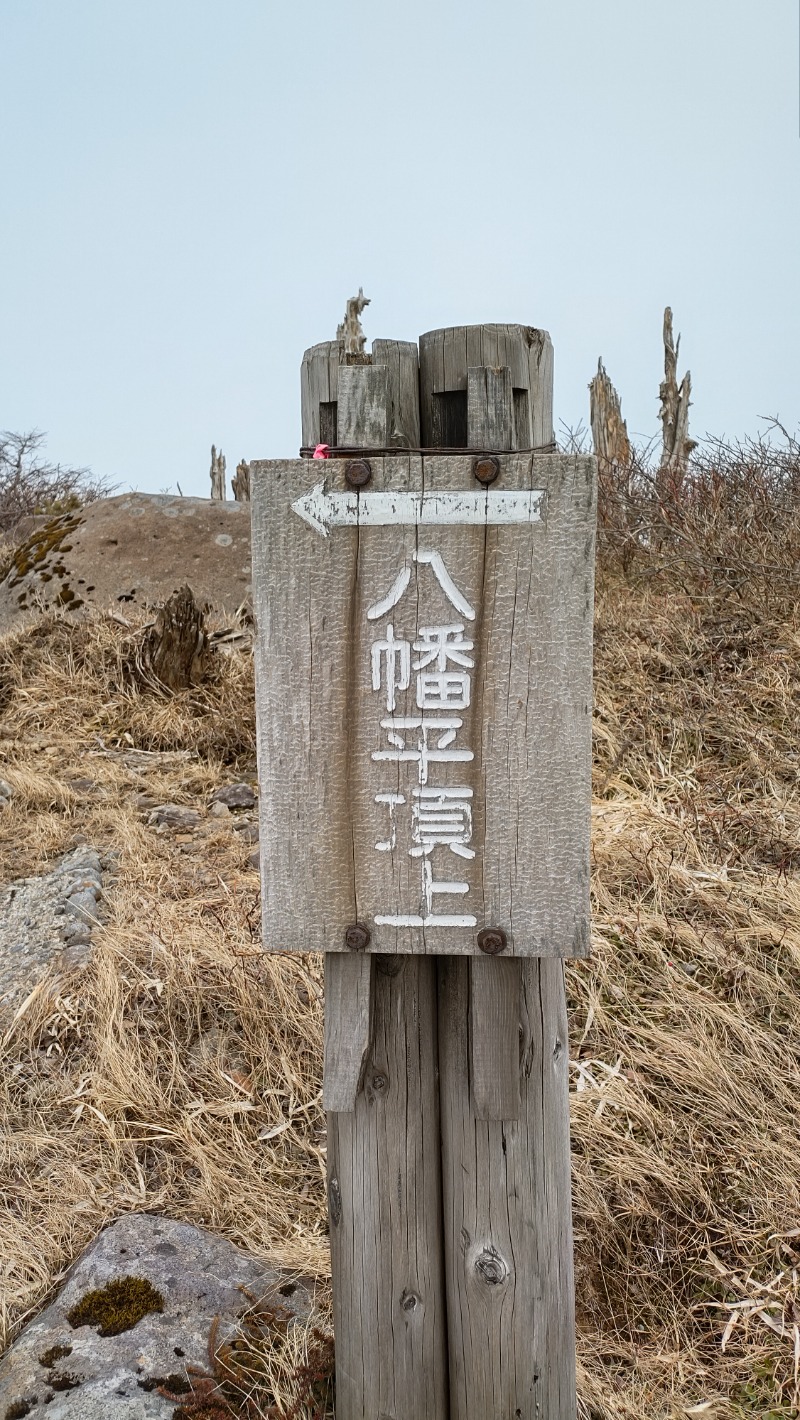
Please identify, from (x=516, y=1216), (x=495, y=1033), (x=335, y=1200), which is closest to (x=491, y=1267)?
(x=516, y=1216)

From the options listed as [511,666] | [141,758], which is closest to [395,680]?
[511,666]

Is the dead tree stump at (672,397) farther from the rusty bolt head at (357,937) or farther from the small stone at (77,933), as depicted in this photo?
the rusty bolt head at (357,937)

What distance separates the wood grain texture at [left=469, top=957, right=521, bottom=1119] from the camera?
1.62 metres

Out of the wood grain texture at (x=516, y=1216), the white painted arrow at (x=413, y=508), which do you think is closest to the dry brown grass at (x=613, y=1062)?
the wood grain texture at (x=516, y=1216)

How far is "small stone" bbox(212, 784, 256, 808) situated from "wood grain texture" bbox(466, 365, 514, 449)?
11.1ft

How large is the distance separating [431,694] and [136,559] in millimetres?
5836

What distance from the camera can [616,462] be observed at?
720 centimetres

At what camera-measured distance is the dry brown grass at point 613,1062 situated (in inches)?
88.0

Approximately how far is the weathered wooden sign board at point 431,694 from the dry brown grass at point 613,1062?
118 cm

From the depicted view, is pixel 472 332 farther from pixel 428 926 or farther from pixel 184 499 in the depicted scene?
pixel 184 499

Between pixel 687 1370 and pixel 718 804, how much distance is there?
6.88ft

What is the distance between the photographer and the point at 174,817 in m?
4.50

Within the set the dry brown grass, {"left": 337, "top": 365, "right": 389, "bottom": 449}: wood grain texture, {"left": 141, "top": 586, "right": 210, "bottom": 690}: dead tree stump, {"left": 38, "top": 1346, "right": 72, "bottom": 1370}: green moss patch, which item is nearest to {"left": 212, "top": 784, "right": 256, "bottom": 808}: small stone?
the dry brown grass

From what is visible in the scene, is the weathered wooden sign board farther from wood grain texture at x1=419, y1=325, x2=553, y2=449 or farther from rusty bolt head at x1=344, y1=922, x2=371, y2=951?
wood grain texture at x1=419, y1=325, x2=553, y2=449
